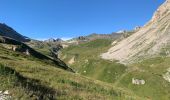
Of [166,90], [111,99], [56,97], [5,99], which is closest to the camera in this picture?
[5,99]

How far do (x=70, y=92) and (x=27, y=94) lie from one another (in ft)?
36.9

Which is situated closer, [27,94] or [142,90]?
[27,94]

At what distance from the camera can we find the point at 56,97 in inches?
1115

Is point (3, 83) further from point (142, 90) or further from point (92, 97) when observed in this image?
point (142, 90)

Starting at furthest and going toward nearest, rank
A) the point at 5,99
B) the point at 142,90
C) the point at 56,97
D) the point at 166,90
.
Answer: the point at 142,90, the point at 166,90, the point at 56,97, the point at 5,99

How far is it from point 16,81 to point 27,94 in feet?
8.66

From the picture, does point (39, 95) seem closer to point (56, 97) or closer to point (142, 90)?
point (56, 97)

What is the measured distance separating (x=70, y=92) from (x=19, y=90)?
36.7ft

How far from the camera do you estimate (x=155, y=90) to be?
187m

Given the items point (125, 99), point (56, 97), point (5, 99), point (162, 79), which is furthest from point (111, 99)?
point (162, 79)

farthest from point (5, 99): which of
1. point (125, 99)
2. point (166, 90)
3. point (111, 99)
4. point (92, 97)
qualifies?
point (166, 90)

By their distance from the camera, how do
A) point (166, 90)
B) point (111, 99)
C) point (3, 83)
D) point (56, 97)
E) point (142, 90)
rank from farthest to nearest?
point (142, 90), point (166, 90), point (111, 99), point (56, 97), point (3, 83)

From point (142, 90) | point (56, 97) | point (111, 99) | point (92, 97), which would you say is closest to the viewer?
point (56, 97)

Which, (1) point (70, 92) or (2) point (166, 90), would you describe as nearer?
(1) point (70, 92)
